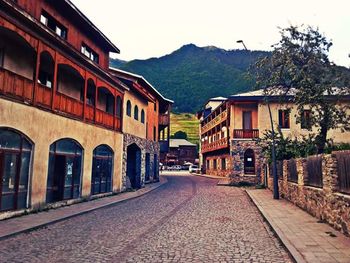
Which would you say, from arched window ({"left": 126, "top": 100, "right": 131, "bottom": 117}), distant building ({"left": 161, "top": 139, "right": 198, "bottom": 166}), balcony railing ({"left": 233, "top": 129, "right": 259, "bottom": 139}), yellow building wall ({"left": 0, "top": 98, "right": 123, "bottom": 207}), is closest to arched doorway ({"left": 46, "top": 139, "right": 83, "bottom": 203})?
yellow building wall ({"left": 0, "top": 98, "right": 123, "bottom": 207})

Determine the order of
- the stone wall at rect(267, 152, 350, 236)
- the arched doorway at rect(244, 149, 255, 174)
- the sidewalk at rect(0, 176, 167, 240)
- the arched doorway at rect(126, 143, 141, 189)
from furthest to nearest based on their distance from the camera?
the arched doorway at rect(244, 149, 255, 174) → the arched doorway at rect(126, 143, 141, 189) → the sidewalk at rect(0, 176, 167, 240) → the stone wall at rect(267, 152, 350, 236)

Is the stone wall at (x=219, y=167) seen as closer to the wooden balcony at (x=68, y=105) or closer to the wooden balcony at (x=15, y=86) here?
the wooden balcony at (x=68, y=105)

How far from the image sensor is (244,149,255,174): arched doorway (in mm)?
30344

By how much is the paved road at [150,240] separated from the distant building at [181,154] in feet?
220

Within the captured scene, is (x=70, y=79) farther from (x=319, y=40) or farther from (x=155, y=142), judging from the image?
(x=155, y=142)

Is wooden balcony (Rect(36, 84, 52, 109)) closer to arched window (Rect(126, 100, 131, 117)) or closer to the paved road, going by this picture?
Answer: the paved road

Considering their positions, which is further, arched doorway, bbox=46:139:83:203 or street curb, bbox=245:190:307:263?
arched doorway, bbox=46:139:83:203

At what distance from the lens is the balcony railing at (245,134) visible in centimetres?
3009

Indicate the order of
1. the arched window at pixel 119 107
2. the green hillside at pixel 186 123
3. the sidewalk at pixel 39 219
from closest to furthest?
the sidewalk at pixel 39 219 → the arched window at pixel 119 107 → the green hillside at pixel 186 123

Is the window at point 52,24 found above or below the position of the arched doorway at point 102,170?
above

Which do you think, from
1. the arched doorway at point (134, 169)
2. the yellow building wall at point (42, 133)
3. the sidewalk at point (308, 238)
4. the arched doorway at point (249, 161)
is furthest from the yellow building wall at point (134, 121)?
the sidewalk at point (308, 238)

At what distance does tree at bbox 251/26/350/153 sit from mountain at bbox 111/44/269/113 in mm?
85368

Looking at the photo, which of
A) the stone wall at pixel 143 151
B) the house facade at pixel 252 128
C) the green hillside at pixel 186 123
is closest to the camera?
the stone wall at pixel 143 151

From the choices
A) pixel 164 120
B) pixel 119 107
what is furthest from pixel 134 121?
pixel 164 120
